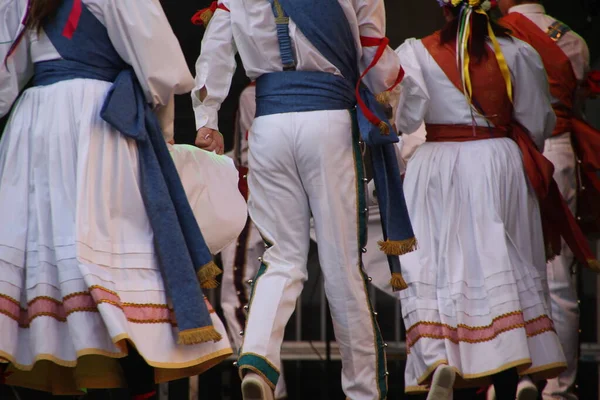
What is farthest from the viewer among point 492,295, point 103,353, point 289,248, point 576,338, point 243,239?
point 243,239

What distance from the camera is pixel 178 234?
410 cm

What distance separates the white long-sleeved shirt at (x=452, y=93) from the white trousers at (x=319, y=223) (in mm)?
789

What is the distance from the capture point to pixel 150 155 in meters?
4.18

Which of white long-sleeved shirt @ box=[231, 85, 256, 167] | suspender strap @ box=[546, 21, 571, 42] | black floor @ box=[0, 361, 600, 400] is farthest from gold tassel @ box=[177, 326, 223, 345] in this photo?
suspender strap @ box=[546, 21, 571, 42]

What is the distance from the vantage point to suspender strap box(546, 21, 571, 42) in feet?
19.3

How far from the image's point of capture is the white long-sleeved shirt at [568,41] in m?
5.91


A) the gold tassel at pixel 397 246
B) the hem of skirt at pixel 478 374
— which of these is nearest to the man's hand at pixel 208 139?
the gold tassel at pixel 397 246

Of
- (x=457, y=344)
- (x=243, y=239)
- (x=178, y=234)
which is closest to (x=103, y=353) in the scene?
(x=178, y=234)

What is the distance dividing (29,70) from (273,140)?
3.04ft

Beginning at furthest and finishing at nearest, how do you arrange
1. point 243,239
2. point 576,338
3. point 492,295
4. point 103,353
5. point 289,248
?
point 243,239
point 576,338
point 492,295
point 289,248
point 103,353

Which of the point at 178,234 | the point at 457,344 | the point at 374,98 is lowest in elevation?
the point at 457,344

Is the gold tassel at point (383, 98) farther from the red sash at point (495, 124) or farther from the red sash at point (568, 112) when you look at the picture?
the red sash at point (568, 112)

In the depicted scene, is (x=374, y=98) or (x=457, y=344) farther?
(x=457, y=344)

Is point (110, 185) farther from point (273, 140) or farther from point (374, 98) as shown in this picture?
point (374, 98)
